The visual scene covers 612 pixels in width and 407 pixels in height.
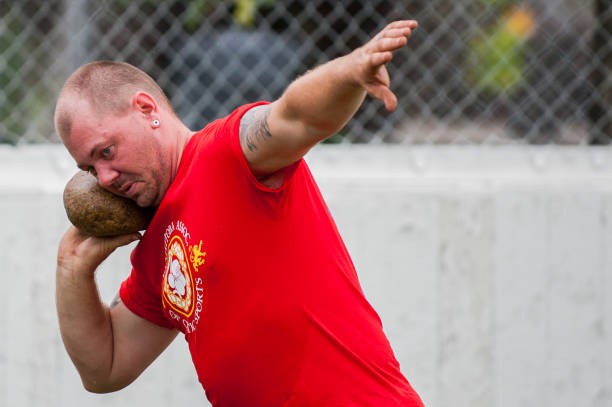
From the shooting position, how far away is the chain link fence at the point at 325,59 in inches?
161

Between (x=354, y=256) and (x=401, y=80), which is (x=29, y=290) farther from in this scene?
(x=401, y=80)

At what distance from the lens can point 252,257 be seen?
2.12 meters

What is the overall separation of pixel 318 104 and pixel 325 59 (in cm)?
241

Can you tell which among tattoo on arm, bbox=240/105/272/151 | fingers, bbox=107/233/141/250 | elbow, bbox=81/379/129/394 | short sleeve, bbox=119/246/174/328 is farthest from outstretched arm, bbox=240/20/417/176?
elbow, bbox=81/379/129/394

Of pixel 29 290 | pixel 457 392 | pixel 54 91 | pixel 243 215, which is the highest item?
pixel 243 215

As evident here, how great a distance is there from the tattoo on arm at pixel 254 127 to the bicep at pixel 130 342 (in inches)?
40.0

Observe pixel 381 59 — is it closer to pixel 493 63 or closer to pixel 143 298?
pixel 143 298

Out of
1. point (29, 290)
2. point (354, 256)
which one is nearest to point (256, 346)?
point (354, 256)

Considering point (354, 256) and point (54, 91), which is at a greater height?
point (54, 91)

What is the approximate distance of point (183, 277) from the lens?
2.25 meters

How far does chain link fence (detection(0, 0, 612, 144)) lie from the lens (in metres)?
4.09

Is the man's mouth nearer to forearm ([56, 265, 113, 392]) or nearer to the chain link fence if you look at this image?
forearm ([56, 265, 113, 392])

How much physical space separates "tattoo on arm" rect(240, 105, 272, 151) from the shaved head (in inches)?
16.7

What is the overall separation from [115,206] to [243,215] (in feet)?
1.67
